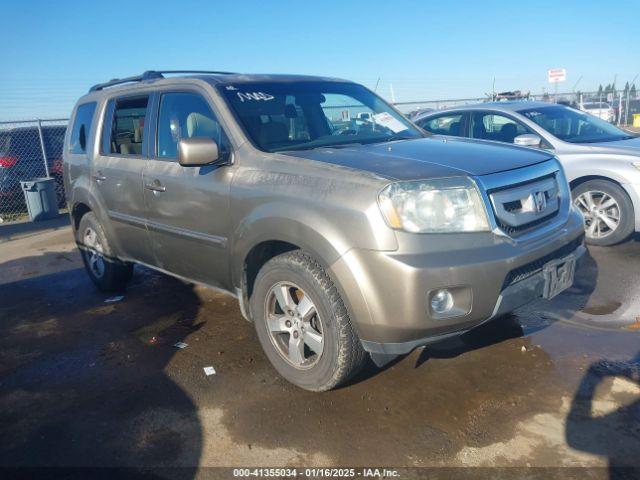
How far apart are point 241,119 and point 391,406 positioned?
81.5 inches

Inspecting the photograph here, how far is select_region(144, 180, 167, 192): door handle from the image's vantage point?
3957mm

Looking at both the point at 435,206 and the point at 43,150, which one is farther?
the point at 43,150

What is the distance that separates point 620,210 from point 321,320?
4358mm

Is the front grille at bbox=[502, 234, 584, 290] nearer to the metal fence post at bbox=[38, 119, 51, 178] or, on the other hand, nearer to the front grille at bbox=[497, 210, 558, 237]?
the front grille at bbox=[497, 210, 558, 237]

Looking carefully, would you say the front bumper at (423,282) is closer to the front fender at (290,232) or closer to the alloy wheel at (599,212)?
the front fender at (290,232)

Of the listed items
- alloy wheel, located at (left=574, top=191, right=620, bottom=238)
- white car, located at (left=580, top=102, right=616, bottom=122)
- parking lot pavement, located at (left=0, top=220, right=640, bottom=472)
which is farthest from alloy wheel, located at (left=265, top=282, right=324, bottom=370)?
white car, located at (left=580, top=102, right=616, bottom=122)

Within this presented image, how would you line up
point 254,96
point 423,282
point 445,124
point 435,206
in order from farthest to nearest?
point 445,124, point 254,96, point 435,206, point 423,282

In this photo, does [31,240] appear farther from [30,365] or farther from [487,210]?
[487,210]

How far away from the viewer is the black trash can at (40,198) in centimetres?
1000

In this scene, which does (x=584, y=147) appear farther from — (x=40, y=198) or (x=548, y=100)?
(x=548, y=100)

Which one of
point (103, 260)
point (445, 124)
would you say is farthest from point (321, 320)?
point (445, 124)

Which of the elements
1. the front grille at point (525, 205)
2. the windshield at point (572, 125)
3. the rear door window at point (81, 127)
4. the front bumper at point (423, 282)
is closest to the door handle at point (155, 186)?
the rear door window at point (81, 127)

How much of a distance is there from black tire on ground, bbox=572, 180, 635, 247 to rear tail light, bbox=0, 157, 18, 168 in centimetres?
1023

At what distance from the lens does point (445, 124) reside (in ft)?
23.4
